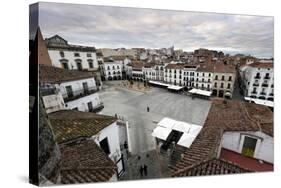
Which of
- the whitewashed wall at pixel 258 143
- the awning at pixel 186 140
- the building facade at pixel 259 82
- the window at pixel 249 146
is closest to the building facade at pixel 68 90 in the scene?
the awning at pixel 186 140

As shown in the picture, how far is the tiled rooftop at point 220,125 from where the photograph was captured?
2314 millimetres

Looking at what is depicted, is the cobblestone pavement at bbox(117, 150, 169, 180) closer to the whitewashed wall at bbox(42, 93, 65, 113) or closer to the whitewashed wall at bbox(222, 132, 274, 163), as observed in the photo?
the whitewashed wall at bbox(222, 132, 274, 163)

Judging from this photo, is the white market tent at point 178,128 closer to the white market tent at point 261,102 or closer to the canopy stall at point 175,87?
the canopy stall at point 175,87

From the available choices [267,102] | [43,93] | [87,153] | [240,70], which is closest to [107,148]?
[87,153]

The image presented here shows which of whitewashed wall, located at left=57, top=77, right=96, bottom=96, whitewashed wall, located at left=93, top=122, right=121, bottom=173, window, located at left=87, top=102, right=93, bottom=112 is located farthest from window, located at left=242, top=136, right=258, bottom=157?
whitewashed wall, located at left=57, top=77, right=96, bottom=96

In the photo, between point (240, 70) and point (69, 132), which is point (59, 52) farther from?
point (240, 70)

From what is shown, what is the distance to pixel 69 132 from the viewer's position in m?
2.15

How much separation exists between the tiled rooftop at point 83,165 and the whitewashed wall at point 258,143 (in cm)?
213

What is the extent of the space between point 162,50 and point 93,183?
8.03 ft

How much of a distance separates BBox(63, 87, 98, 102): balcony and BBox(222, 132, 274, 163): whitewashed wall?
2.58 m

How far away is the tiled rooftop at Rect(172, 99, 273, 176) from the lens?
2314 mm

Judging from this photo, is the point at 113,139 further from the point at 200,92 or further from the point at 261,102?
the point at 261,102

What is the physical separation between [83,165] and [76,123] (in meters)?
0.65

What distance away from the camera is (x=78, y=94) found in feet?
7.65
